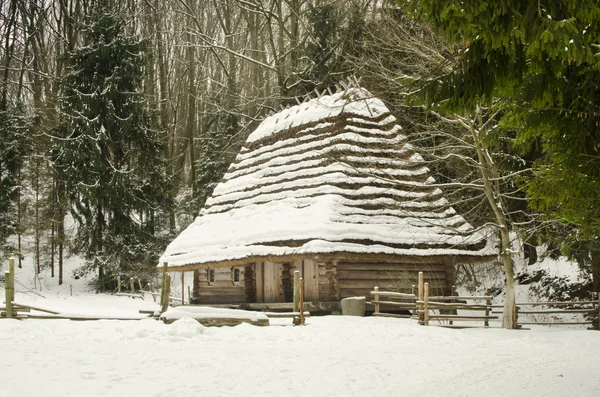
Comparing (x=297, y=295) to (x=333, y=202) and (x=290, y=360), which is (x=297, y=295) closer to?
(x=333, y=202)

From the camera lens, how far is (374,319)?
1502 centimetres

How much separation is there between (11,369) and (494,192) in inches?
467

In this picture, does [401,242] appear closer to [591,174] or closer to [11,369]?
[591,174]

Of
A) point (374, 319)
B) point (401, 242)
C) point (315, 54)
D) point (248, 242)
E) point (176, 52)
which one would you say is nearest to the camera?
point (374, 319)

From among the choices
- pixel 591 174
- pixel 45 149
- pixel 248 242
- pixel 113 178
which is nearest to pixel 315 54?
pixel 113 178

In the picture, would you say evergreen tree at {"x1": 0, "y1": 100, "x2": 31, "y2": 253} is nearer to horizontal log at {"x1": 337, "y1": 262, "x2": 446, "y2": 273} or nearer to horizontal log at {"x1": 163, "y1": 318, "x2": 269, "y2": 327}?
horizontal log at {"x1": 337, "y1": 262, "x2": 446, "y2": 273}

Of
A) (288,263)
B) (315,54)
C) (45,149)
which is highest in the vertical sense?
(315,54)

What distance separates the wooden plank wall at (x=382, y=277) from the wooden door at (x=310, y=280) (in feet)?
2.31

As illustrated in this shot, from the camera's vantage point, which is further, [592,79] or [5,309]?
[5,309]

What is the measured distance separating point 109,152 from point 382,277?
759 inches

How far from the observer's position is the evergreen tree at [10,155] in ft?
105

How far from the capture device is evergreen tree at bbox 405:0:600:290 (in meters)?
5.49

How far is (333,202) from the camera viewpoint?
1744cm

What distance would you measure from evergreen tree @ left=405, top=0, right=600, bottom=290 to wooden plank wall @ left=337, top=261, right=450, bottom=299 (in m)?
8.64
